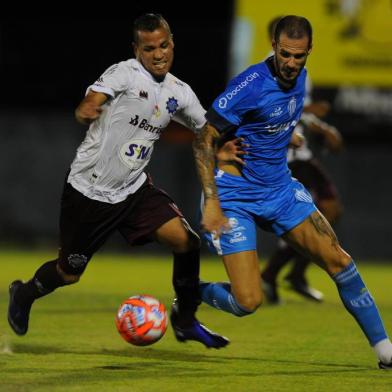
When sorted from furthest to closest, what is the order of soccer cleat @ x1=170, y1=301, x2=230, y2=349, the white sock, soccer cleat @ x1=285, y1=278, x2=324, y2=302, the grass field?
soccer cleat @ x1=285, y1=278, x2=324, y2=302
soccer cleat @ x1=170, y1=301, x2=230, y2=349
the white sock
the grass field

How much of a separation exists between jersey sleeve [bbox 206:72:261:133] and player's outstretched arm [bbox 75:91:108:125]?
2.10 feet

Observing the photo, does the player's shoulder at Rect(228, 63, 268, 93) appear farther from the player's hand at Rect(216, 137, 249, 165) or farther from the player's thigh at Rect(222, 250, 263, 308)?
the player's thigh at Rect(222, 250, 263, 308)

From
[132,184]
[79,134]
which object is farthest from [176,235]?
[79,134]

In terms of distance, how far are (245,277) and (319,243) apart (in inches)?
19.1

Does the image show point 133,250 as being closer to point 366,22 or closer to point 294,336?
point 366,22

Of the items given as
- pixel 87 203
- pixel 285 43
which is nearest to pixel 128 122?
pixel 87 203

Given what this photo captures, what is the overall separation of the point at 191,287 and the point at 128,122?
117 centimetres

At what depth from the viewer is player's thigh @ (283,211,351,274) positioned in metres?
7.33

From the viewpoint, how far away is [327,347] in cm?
838

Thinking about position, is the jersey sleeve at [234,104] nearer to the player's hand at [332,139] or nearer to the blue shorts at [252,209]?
the blue shorts at [252,209]

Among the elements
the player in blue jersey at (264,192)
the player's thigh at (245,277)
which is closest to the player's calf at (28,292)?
the player in blue jersey at (264,192)

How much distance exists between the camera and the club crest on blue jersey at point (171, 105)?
7.69 metres

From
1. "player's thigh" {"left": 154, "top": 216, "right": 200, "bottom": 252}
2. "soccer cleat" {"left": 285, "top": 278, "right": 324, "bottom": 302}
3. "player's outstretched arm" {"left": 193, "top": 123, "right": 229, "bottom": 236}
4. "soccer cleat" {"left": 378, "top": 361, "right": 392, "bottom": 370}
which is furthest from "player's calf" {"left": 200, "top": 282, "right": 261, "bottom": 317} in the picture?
"soccer cleat" {"left": 285, "top": 278, "right": 324, "bottom": 302}

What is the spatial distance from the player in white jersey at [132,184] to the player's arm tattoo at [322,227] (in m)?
0.83
